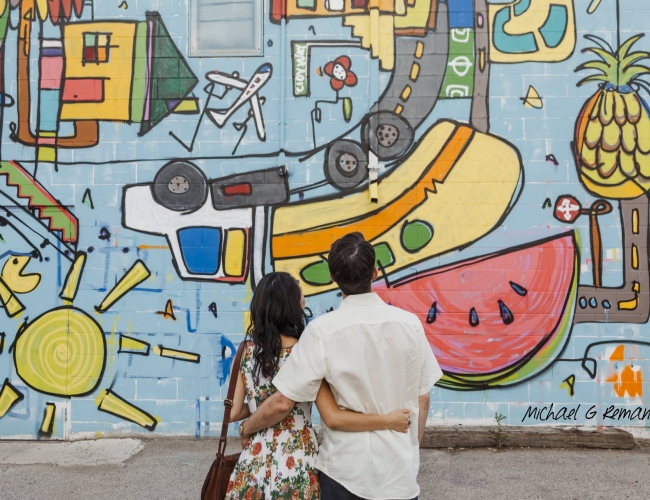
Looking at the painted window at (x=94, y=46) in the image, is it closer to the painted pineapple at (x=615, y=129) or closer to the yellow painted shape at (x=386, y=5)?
the yellow painted shape at (x=386, y=5)

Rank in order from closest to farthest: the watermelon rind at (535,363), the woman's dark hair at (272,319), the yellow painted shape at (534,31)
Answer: the woman's dark hair at (272,319) < the watermelon rind at (535,363) < the yellow painted shape at (534,31)

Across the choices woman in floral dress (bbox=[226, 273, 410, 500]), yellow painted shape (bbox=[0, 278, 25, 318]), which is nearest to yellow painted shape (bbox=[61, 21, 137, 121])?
yellow painted shape (bbox=[0, 278, 25, 318])

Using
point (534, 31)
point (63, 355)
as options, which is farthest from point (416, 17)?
point (63, 355)

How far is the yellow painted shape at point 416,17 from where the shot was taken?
584 cm

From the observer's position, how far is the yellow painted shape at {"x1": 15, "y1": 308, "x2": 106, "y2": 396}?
5.85m

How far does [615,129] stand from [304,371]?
4575mm

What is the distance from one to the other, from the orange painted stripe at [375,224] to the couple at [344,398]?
315cm

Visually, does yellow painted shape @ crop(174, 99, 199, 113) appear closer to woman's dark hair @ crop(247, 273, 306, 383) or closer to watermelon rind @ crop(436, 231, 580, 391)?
watermelon rind @ crop(436, 231, 580, 391)

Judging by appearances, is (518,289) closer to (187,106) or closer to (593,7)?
(593,7)

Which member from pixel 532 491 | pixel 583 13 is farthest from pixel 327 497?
pixel 583 13

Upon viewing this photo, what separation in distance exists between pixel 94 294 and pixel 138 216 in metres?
0.81

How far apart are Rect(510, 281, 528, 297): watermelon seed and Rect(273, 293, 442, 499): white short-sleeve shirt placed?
138 inches

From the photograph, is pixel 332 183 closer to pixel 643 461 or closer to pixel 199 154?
pixel 199 154

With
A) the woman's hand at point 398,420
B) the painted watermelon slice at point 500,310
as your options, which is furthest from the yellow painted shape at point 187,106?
the woman's hand at point 398,420
